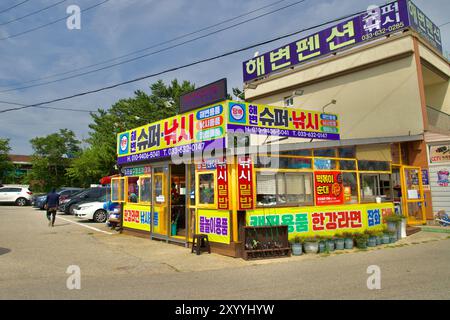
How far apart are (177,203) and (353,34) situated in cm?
1362

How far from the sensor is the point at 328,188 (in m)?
10.6

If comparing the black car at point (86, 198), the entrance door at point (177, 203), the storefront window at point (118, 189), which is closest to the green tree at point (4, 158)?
the black car at point (86, 198)

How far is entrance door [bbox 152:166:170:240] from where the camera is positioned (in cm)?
1158

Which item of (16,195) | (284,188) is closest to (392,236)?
(284,188)

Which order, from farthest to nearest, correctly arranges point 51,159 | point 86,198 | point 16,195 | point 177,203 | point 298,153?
point 51,159 < point 16,195 < point 86,198 < point 177,203 < point 298,153

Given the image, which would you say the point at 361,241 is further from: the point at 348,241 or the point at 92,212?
the point at 92,212

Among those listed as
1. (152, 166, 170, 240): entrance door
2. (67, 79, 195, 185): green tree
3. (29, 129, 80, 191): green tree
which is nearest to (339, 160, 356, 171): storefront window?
(152, 166, 170, 240): entrance door

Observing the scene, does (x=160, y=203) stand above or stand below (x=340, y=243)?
above

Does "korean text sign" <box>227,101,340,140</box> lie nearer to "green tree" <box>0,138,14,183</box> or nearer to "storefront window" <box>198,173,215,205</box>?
"storefront window" <box>198,173,215,205</box>

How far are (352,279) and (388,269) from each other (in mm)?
1309

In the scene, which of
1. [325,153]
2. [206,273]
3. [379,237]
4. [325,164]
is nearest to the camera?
[206,273]

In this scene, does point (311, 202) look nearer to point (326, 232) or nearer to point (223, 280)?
point (326, 232)

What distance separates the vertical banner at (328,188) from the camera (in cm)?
1037

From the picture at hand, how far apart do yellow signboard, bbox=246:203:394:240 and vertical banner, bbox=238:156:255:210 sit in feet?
1.04
